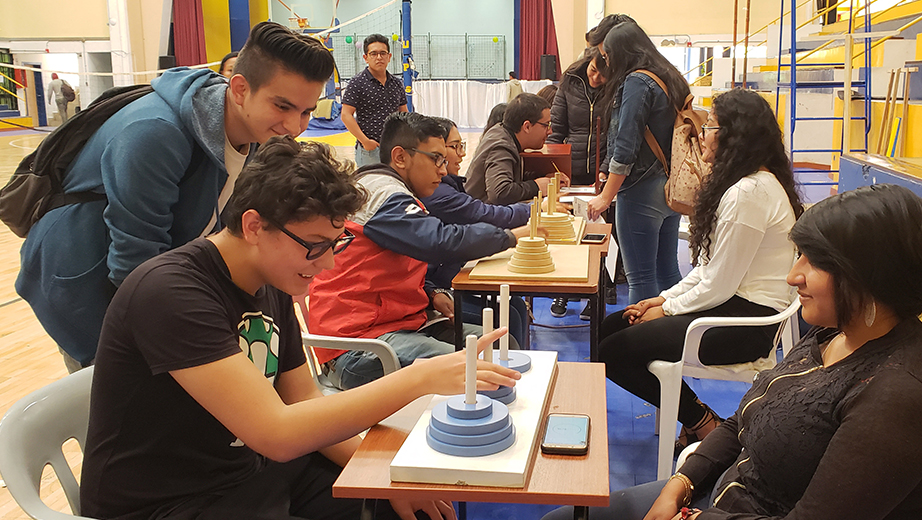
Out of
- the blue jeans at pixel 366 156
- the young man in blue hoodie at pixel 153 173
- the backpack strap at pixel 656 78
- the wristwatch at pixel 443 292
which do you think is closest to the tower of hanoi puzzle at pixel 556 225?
the wristwatch at pixel 443 292

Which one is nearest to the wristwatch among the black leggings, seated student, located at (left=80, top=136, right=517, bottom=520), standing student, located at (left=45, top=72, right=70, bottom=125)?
the black leggings

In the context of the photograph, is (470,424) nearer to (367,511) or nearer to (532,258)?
(367,511)

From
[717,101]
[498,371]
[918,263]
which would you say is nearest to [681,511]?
[498,371]

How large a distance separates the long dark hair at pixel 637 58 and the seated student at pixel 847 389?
242 cm

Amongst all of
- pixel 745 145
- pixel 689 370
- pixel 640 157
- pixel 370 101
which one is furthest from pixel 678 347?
pixel 370 101

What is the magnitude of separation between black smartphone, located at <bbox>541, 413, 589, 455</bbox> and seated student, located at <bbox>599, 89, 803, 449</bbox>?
4.06ft

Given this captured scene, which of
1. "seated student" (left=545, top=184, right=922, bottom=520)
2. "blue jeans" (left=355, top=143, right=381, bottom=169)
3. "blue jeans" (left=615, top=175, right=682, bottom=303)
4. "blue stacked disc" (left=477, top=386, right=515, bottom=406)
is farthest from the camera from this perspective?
"blue jeans" (left=355, top=143, right=381, bottom=169)

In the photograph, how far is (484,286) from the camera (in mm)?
2568

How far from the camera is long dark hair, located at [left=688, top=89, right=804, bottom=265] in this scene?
2.64 meters

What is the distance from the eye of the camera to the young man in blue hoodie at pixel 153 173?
1934 mm

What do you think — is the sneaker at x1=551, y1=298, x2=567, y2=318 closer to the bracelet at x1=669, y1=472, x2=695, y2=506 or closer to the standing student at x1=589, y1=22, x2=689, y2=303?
the standing student at x1=589, y1=22, x2=689, y2=303

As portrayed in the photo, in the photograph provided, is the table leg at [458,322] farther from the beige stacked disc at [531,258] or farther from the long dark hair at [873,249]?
the long dark hair at [873,249]

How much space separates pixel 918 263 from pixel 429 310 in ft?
6.31

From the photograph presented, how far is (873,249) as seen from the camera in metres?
1.33
